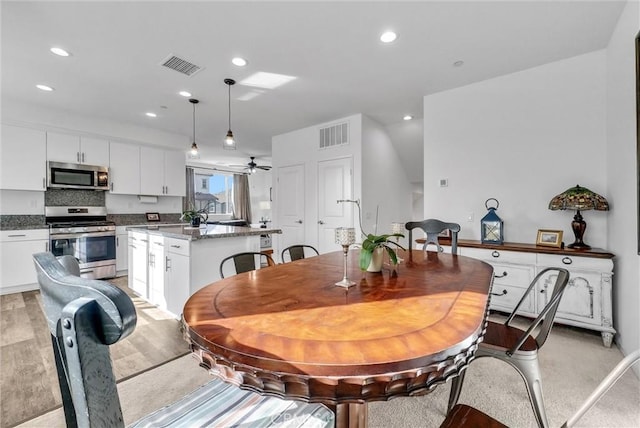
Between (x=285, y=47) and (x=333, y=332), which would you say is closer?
(x=333, y=332)

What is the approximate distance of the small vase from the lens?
4.88 ft

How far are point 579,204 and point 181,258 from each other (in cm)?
369

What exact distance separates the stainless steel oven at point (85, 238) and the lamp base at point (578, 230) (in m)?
6.17

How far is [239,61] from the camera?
115 inches

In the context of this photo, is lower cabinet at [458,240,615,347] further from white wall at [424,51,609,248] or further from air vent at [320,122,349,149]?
air vent at [320,122,349,149]

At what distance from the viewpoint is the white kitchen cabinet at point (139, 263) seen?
3.39m

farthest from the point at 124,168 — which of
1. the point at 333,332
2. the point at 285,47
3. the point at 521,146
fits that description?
the point at 521,146

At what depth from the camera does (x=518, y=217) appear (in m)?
3.12

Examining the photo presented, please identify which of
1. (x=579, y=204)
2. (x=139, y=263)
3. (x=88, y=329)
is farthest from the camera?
(x=139, y=263)

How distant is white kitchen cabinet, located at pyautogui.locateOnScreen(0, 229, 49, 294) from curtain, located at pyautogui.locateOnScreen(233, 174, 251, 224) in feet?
18.8

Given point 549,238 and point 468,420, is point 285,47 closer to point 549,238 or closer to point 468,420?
point 468,420

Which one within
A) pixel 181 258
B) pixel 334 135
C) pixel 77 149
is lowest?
pixel 181 258

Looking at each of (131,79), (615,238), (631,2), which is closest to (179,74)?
(131,79)

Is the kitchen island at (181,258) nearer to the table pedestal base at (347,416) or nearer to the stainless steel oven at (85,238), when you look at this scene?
the stainless steel oven at (85,238)
